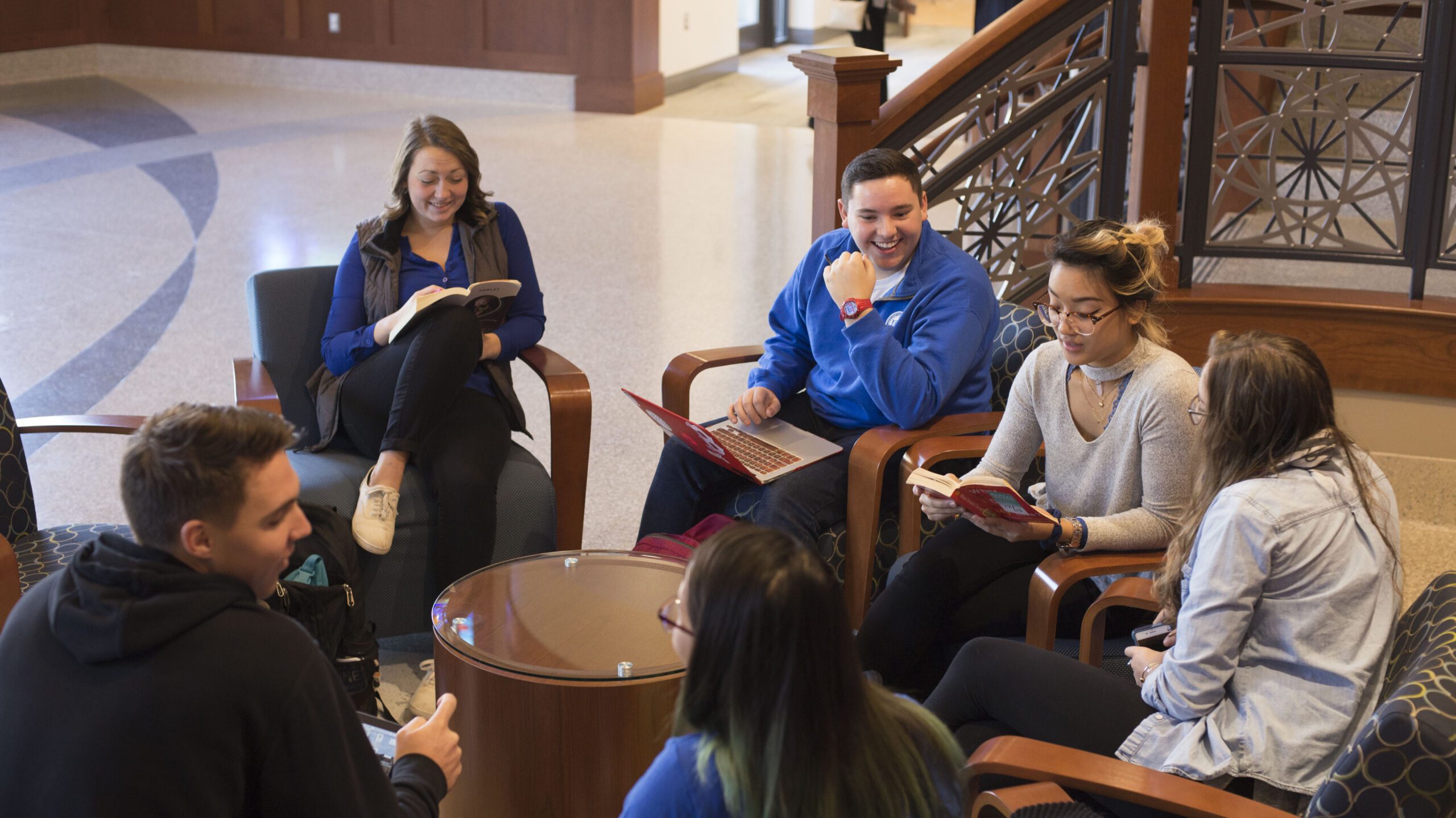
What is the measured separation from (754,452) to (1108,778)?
53.6 inches

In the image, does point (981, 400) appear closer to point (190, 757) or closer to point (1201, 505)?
point (1201, 505)

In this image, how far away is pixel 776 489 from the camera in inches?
107

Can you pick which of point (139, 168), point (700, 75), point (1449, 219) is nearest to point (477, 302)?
point (1449, 219)

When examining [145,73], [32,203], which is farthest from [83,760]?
[145,73]

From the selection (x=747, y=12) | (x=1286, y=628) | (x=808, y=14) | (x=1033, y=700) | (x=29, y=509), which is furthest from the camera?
(x=808, y=14)

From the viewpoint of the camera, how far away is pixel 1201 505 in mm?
1856

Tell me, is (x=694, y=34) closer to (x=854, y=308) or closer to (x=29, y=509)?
(x=854, y=308)

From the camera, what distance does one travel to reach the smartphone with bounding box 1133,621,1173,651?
6.61 ft

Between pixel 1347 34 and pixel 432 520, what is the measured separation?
512 cm

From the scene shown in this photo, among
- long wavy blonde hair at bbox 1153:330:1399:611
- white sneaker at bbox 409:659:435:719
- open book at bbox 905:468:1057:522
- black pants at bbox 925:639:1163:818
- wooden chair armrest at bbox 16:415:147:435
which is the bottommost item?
white sneaker at bbox 409:659:435:719

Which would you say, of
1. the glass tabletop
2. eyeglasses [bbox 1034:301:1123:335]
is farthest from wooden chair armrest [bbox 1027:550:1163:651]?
the glass tabletop

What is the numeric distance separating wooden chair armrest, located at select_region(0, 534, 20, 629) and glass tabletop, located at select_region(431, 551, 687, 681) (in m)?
0.73

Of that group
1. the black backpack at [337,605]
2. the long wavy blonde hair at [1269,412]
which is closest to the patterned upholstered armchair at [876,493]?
the black backpack at [337,605]

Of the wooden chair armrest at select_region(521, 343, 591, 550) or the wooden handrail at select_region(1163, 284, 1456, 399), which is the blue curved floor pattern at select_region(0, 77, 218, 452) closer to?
the wooden chair armrest at select_region(521, 343, 591, 550)
